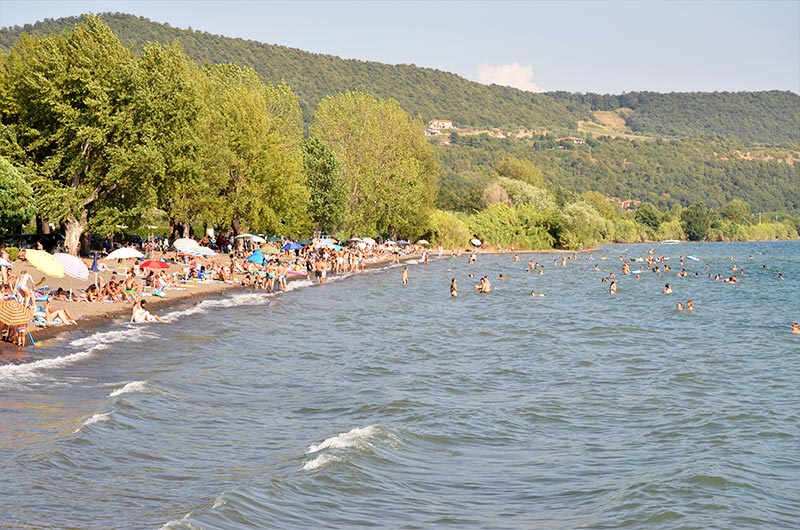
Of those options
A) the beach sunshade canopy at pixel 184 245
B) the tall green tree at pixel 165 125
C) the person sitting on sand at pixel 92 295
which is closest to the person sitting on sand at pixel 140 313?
the person sitting on sand at pixel 92 295

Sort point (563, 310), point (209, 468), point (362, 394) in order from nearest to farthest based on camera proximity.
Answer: point (209, 468) < point (362, 394) < point (563, 310)

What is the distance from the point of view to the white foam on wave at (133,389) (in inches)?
792

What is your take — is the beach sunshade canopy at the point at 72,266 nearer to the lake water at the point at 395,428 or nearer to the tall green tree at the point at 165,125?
the lake water at the point at 395,428

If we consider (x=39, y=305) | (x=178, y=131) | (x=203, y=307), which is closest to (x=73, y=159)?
(x=178, y=131)

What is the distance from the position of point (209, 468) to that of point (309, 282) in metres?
41.7

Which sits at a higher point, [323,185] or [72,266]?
[323,185]

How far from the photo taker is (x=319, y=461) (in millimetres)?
15555

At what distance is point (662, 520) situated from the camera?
43.9 feet

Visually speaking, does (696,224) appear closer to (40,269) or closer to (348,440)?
(40,269)

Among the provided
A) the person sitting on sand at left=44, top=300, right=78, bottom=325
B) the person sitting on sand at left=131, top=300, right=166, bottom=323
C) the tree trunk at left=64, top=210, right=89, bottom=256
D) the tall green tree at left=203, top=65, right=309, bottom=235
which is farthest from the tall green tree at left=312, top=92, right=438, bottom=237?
the person sitting on sand at left=44, top=300, right=78, bottom=325

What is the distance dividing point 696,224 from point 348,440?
17192 centimetres

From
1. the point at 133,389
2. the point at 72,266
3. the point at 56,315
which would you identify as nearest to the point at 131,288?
the point at 72,266

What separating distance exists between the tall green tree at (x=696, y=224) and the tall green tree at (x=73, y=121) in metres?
147

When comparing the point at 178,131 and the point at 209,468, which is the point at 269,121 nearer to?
the point at 178,131
